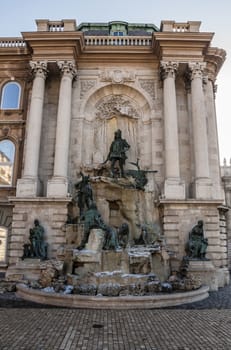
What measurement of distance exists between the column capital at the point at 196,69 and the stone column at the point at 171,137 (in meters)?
0.96

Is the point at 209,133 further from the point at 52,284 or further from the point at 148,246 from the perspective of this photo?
the point at 52,284

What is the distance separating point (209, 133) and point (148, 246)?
8993 millimetres

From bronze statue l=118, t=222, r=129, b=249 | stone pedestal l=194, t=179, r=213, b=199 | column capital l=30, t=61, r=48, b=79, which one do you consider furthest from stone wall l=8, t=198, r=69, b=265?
column capital l=30, t=61, r=48, b=79

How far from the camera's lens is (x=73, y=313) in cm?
834

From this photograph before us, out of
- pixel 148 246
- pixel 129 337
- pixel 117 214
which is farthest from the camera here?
pixel 117 214

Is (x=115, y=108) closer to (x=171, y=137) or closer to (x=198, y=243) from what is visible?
(x=171, y=137)

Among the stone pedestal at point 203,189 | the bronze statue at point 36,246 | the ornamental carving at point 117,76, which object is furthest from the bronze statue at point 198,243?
the ornamental carving at point 117,76

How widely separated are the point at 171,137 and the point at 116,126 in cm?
439

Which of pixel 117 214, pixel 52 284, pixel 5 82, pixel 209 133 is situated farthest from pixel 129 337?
pixel 5 82

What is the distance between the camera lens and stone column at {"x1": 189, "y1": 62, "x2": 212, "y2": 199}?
16250 mm

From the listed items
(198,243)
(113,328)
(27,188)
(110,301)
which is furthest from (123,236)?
(113,328)

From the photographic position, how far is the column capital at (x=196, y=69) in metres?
18.1

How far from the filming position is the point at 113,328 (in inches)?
275

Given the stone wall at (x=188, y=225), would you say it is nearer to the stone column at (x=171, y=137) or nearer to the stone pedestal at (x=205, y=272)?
the stone column at (x=171, y=137)
